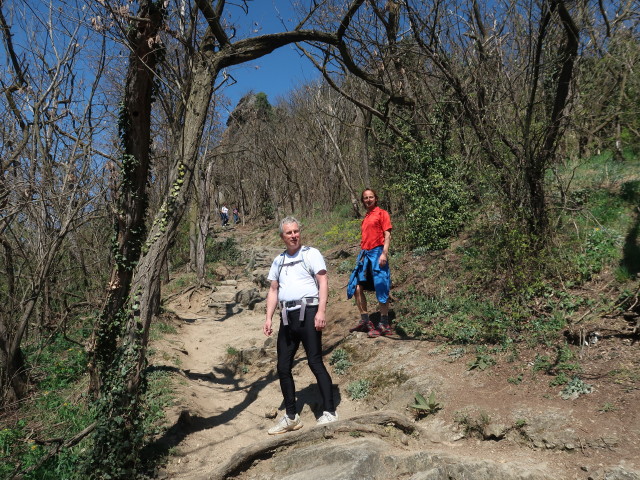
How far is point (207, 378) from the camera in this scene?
23.1 ft

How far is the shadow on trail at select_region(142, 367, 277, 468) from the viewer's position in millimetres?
4309

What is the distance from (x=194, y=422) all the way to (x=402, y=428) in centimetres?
250

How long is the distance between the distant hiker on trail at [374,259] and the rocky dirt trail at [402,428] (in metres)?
0.62

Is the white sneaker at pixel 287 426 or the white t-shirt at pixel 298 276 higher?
the white t-shirt at pixel 298 276

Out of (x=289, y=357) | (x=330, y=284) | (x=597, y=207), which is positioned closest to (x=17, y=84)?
(x=289, y=357)

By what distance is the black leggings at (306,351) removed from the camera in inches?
166

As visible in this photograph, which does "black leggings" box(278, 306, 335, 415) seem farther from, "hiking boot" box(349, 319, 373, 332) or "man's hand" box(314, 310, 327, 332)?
"hiking boot" box(349, 319, 373, 332)

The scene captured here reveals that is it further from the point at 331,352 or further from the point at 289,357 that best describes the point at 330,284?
the point at 289,357

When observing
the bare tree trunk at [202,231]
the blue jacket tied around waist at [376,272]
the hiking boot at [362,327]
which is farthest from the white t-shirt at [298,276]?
the bare tree trunk at [202,231]

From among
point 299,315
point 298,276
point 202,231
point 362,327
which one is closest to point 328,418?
point 299,315

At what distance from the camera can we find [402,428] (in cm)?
387

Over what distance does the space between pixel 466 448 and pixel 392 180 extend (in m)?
9.44

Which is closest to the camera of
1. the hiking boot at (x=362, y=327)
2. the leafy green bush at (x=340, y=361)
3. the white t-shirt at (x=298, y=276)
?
the white t-shirt at (x=298, y=276)

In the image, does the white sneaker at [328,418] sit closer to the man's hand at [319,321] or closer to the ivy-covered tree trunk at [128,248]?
the man's hand at [319,321]
